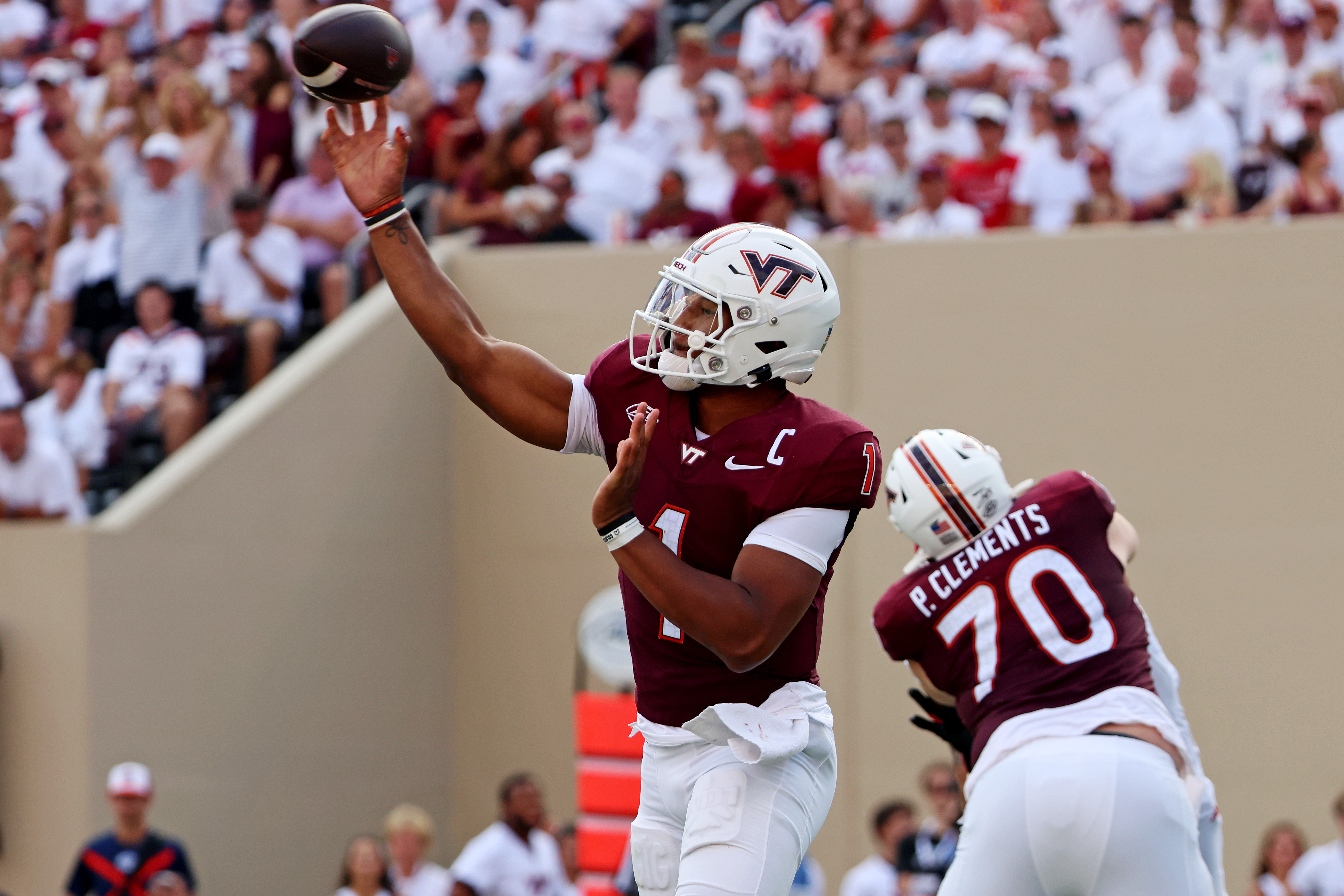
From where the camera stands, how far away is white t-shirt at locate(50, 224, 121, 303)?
11.0 metres

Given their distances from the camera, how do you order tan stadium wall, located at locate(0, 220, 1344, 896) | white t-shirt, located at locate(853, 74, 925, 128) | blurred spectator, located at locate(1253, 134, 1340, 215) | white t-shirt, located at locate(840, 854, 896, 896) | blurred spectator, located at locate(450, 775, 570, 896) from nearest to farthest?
white t-shirt, located at locate(840, 854, 896, 896) → blurred spectator, located at locate(450, 775, 570, 896) → blurred spectator, located at locate(1253, 134, 1340, 215) → tan stadium wall, located at locate(0, 220, 1344, 896) → white t-shirt, located at locate(853, 74, 925, 128)

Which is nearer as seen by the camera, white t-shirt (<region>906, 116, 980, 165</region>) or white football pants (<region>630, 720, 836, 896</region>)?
white football pants (<region>630, 720, 836, 896</region>)

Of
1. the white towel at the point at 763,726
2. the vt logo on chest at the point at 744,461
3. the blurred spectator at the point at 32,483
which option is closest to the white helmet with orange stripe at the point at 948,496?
the white towel at the point at 763,726

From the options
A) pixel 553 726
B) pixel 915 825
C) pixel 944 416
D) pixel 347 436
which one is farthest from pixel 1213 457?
pixel 347 436

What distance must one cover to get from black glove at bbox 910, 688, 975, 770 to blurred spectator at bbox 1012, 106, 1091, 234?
5.29 meters

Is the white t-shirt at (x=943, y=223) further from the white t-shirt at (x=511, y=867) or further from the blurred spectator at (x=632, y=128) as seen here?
the white t-shirt at (x=511, y=867)

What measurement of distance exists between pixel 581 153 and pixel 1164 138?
136 inches

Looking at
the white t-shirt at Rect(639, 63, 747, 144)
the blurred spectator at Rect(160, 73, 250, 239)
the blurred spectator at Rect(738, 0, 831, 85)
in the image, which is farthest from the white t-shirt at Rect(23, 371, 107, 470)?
the blurred spectator at Rect(738, 0, 831, 85)

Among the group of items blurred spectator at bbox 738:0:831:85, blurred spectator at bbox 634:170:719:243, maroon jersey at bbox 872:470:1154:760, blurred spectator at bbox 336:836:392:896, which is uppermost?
blurred spectator at bbox 738:0:831:85

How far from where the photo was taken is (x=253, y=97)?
1152cm

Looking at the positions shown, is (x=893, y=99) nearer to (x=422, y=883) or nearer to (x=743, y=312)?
(x=422, y=883)

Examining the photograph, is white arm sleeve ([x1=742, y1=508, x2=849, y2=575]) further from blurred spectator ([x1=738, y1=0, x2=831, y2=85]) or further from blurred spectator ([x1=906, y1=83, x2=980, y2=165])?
blurred spectator ([x1=738, y1=0, x2=831, y2=85])

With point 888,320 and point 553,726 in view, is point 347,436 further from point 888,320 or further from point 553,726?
point 888,320

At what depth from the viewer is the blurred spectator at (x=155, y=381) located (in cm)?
1023
